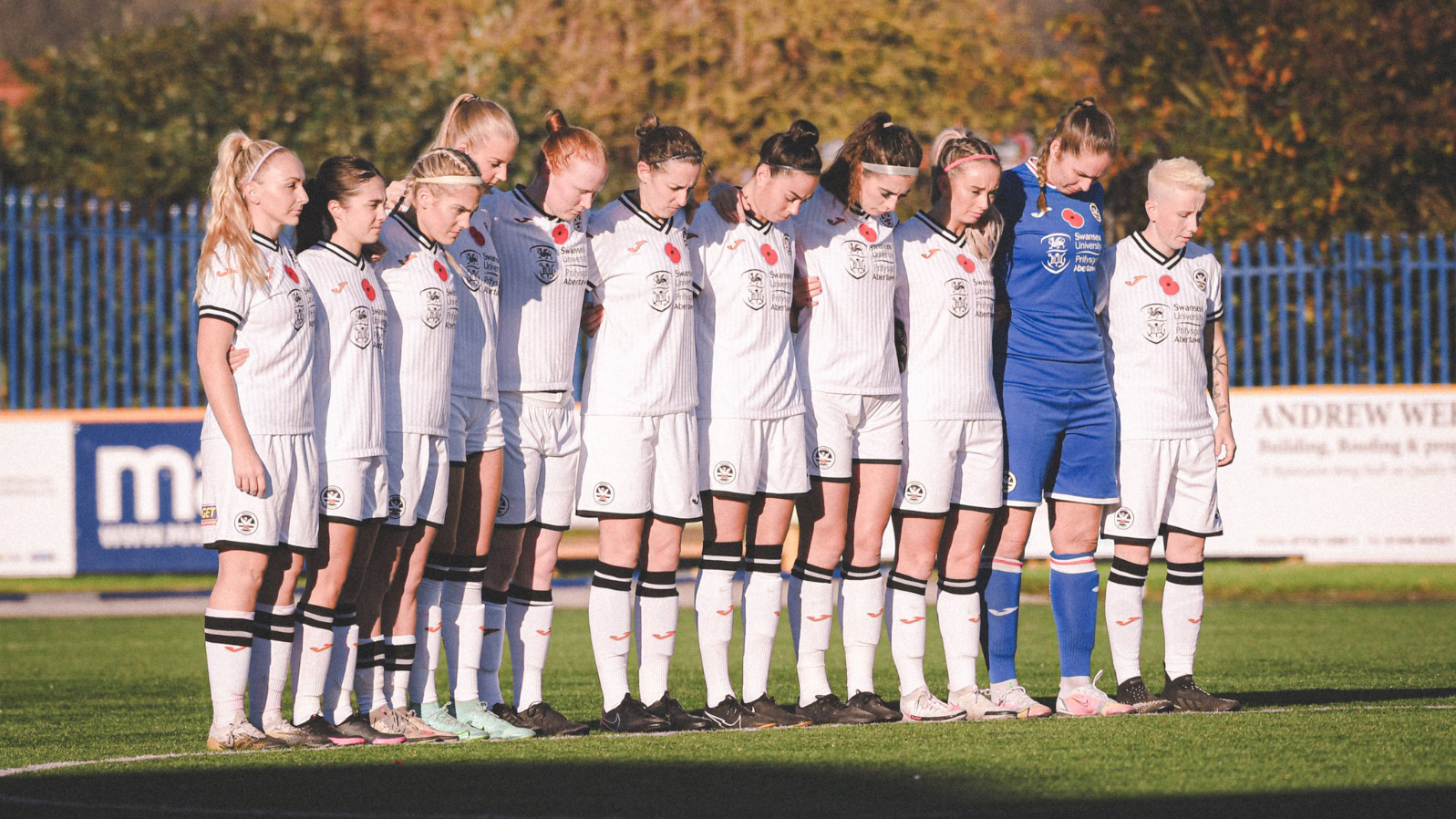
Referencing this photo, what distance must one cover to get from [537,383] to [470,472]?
1.29 feet

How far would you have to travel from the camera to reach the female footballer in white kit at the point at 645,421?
6281mm

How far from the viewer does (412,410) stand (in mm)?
6109

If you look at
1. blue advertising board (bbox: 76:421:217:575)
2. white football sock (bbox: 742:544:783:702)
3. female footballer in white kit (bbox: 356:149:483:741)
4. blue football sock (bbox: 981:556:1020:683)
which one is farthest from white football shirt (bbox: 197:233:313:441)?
blue advertising board (bbox: 76:421:217:575)

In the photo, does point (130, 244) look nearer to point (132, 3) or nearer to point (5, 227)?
point (5, 227)

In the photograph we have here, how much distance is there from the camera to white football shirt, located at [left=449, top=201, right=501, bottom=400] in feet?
20.6

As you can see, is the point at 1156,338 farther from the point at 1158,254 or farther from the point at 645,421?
the point at 645,421

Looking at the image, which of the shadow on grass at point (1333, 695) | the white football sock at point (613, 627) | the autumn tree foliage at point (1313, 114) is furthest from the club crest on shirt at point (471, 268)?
the autumn tree foliage at point (1313, 114)

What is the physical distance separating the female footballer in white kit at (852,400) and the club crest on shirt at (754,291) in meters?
0.25

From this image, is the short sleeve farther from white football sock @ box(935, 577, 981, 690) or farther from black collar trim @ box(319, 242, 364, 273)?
white football sock @ box(935, 577, 981, 690)

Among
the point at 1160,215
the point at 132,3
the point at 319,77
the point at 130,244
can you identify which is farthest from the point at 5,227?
the point at 1160,215

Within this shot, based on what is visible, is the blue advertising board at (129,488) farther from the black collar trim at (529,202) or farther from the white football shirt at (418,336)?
the white football shirt at (418,336)

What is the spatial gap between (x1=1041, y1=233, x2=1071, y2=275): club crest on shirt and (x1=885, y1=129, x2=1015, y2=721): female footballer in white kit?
0.19 meters

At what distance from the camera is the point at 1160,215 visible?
6898mm

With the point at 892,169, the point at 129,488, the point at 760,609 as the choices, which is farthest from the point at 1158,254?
the point at 129,488
